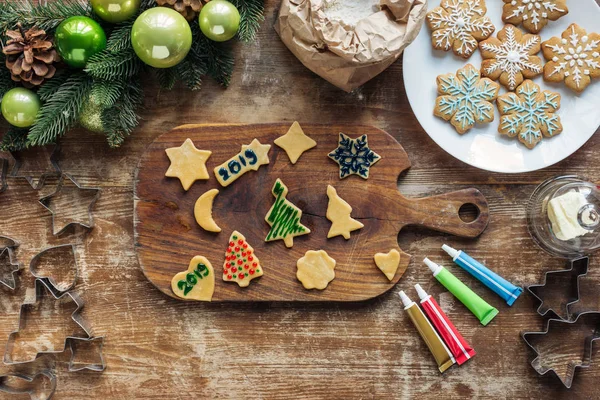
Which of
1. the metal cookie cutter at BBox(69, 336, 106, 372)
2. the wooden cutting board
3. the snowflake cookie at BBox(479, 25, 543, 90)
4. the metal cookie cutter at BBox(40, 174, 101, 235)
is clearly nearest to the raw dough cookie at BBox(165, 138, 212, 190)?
the wooden cutting board

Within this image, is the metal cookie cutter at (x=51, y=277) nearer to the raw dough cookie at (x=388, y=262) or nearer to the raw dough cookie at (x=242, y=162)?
the raw dough cookie at (x=242, y=162)

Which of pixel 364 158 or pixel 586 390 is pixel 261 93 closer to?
pixel 364 158

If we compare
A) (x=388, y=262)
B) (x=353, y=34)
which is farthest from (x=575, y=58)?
(x=388, y=262)

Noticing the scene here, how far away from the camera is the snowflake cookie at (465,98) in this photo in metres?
1.29

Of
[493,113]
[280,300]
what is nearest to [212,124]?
[280,300]

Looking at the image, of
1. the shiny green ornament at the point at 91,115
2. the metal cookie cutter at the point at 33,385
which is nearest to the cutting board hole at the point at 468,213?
the shiny green ornament at the point at 91,115

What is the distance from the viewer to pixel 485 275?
1329 millimetres

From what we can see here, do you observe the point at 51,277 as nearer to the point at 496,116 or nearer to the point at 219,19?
the point at 219,19

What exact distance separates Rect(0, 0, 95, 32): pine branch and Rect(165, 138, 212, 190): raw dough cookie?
368 mm

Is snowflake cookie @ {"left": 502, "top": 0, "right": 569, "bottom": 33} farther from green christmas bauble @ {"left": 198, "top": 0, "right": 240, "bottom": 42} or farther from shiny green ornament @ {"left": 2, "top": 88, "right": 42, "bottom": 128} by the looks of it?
shiny green ornament @ {"left": 2, "top": 88, "right": 42, "bottom": 128}

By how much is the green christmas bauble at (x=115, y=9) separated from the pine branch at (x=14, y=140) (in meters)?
0.37

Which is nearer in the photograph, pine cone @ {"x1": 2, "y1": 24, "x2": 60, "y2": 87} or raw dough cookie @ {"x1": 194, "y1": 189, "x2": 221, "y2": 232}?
pine cone @ {"x1": 2, "y1": 24, "x2": 60, "y2": 87}

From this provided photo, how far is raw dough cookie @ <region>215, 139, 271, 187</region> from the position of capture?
51.6 inches

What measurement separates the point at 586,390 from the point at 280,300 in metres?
0.84
